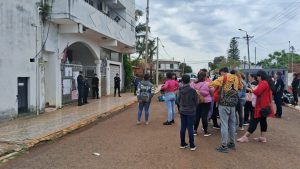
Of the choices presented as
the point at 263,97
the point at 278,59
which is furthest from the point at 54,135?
the point at 278,59

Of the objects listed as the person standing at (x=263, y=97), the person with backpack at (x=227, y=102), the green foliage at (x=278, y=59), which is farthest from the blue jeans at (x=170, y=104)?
the green foliage at (x=278, y=59)

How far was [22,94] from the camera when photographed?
14.0m

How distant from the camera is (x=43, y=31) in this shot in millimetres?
15422

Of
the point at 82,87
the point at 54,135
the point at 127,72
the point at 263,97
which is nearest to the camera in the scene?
the point at 263,97

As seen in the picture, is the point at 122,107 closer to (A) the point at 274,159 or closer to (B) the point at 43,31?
(B) the point at 43,31

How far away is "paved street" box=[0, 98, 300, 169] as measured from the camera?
691 centimetres

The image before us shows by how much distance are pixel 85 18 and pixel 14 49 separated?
5.59 metres

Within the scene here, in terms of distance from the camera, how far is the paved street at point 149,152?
6.91 metres

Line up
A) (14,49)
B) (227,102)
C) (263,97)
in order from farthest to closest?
1. (14,49)
2. (263,97)
3. (227,102)

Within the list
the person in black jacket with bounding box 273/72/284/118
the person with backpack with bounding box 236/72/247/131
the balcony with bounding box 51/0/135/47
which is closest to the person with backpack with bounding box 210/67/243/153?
the person with backpack with bounding box 236/72/247/131

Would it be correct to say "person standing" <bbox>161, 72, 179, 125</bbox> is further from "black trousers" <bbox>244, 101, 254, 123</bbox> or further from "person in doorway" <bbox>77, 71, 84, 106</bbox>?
"person in doorway" <bbox>77, 71, 84, 106</bbox>

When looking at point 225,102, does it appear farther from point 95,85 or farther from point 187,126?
point 95,85

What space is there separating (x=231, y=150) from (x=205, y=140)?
124cm

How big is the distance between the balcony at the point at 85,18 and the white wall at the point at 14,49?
4.71 feet
